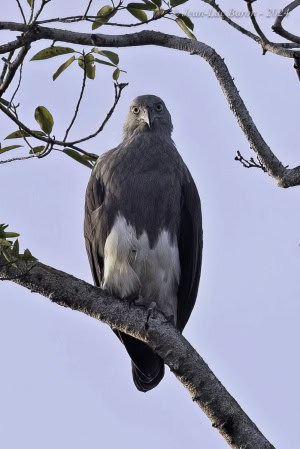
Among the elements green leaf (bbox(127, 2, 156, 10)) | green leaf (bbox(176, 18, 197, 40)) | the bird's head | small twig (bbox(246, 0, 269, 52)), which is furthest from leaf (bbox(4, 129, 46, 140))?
the bird's head

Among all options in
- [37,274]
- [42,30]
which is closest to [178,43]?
[42,30]

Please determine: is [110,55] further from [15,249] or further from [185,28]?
[15,249]

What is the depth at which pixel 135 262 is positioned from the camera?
562 cm

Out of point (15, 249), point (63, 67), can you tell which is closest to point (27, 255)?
point (15, 249)

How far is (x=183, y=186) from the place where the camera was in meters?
5.95

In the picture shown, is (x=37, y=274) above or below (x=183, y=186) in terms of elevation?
below

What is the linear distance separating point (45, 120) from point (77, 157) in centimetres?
32

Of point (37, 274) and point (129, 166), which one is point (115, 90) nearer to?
point (37, 274)

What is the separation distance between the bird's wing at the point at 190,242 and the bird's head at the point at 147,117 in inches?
26.4

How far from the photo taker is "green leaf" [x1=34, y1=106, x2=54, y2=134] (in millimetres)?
4227

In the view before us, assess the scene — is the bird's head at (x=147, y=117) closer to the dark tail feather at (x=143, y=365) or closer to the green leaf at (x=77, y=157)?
the dark tail feather at (x=143, y=365)

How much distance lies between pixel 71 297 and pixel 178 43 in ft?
4.71

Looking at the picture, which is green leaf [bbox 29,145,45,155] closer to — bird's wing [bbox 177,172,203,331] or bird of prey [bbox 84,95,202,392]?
bird of prey [bbox 84,95,202,392]

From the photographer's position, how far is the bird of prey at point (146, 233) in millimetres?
5629
